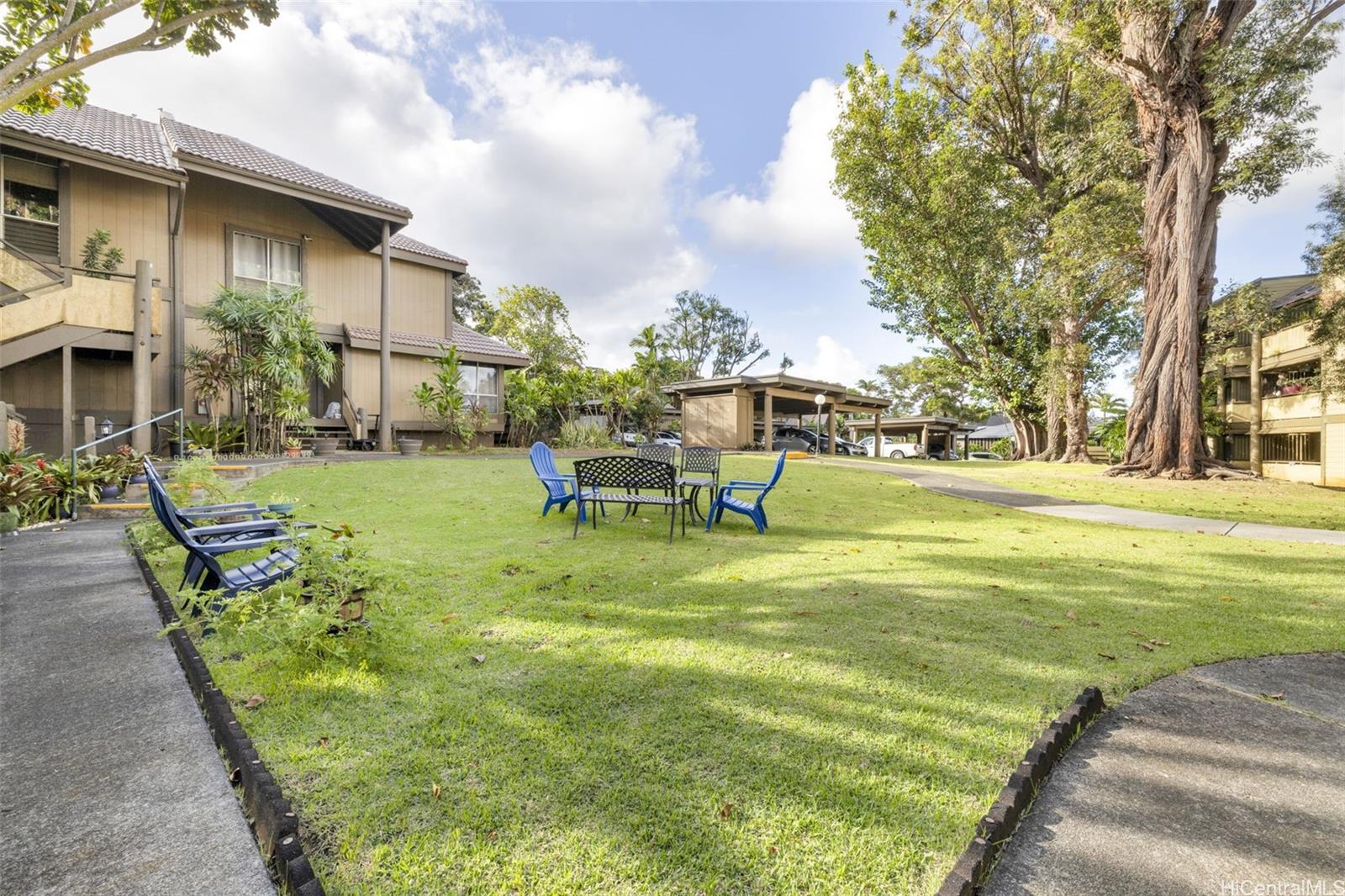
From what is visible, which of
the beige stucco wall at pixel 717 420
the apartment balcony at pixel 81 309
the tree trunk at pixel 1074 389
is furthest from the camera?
the beige stucco wall at pixel 717 420

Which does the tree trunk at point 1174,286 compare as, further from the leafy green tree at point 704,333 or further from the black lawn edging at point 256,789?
the leafy green tree at point 704,333

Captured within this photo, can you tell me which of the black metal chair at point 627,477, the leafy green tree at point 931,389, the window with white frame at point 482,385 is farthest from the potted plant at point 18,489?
the leafy green tree at point 931,389

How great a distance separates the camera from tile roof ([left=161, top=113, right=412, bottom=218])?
43.9 ft

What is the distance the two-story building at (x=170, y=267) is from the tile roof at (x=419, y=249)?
108mm

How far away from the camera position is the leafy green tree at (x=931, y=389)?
2925cm

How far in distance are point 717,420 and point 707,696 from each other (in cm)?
2373

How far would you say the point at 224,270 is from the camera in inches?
572

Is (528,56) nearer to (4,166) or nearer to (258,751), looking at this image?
(4,166)

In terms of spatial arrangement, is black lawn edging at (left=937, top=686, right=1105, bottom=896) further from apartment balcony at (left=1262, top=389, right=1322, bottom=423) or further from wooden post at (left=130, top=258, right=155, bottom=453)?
apartment balcony at (left=1262, top=389, right=1322, bottom=423)

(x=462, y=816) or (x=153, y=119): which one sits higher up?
(x=153, y=119)

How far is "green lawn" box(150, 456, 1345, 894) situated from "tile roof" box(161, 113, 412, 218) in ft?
40.5

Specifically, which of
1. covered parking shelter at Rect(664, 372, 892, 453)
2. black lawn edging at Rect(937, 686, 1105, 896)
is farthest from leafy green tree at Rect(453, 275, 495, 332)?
black lawn edging at Rect(937, 686, 1105, 896)

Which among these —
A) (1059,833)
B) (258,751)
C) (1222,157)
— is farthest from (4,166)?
(1222,157)

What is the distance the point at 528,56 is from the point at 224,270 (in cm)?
981
